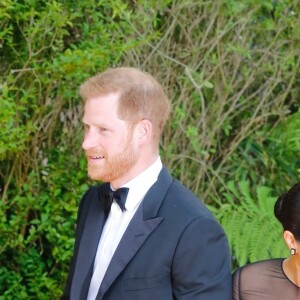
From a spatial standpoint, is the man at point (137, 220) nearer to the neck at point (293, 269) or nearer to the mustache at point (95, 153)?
the mustache at point (95, 153)

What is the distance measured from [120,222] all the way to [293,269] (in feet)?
1.95

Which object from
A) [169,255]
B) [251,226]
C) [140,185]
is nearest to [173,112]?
[251,226]

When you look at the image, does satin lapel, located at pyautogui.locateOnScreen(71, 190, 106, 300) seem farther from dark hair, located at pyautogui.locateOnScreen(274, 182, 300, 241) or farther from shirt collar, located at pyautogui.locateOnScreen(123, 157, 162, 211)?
dark hair, located at pyautogui.locateOnScreen(274, 182, 300, 241)

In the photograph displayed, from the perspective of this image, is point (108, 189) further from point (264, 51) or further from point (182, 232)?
point (264, 51)

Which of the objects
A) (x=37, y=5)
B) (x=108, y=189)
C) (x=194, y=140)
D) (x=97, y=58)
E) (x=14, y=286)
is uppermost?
(x=37, y=5)

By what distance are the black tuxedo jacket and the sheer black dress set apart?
0.06m

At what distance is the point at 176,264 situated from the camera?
234 centimetres

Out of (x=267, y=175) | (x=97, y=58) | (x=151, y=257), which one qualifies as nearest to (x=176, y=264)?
(x=151, y=257)

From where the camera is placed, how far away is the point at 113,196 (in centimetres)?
257

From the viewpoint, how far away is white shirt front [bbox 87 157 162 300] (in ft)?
8.29

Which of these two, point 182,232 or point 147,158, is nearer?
point 182,232

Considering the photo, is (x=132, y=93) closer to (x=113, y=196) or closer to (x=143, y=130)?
(x=143, y=130)

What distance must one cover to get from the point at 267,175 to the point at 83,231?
2.52 metres

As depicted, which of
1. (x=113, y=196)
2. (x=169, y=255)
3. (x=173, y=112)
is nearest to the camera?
(x=169, y=255)
